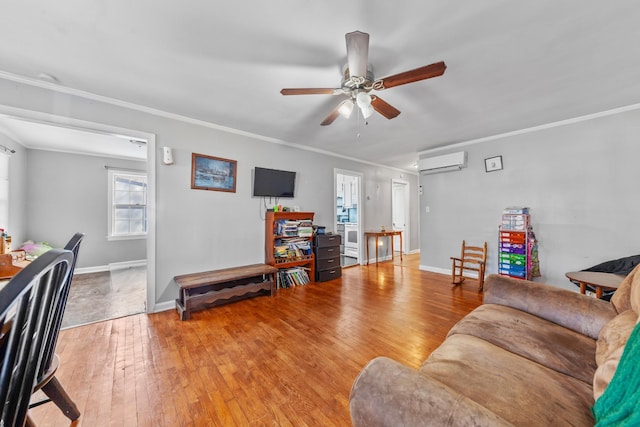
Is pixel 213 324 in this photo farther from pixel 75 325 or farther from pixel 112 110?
pixel 112 110

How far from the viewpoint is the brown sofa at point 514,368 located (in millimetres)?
681

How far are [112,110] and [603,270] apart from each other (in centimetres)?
580

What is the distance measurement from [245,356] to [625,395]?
1.99 m

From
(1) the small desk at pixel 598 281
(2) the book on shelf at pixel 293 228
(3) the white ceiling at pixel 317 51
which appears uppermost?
(3) the white ceiling at pixel 317 51

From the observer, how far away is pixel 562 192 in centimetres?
324

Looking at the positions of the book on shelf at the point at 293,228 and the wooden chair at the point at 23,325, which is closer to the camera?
the wooden chair at the point at 23,325

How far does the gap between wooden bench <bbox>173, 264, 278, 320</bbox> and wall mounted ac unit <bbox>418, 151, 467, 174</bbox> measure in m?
3.31

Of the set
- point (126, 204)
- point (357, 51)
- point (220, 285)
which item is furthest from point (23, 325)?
point (126, 204)

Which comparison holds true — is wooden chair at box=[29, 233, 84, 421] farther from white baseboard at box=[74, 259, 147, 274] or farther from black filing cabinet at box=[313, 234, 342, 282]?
white baseboard at box=[74, 259, 147, 274]

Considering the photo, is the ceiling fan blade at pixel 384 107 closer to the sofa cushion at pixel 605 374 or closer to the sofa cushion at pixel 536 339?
the sofa cushion at pixel 536 339

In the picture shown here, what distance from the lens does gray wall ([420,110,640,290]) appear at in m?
2.84

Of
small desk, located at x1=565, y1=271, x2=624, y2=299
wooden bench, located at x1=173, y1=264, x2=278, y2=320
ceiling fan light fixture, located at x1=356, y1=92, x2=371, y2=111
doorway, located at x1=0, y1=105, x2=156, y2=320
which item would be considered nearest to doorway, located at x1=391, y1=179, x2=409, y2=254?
small desk, located at x1=565, y1=271, x2=624, y2=299

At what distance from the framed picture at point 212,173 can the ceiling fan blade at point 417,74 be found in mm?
2349

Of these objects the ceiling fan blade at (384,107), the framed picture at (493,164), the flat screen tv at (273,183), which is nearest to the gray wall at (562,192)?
the framed picture at (493,164)
